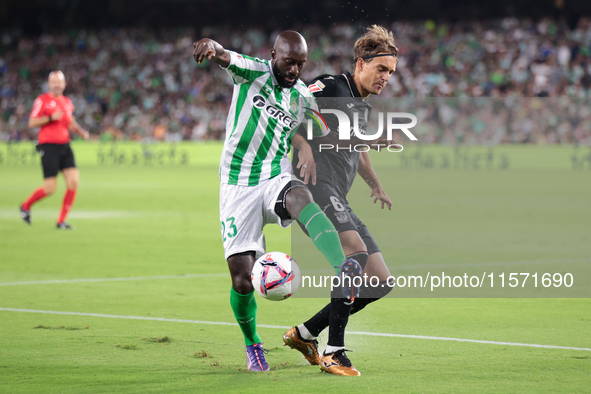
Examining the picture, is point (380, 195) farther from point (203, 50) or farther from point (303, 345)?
point (203, 50)

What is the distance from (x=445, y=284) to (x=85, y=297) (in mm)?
3626

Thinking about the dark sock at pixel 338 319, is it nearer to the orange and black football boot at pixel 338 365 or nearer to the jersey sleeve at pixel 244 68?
the orange and black football boot at pixel 338 365

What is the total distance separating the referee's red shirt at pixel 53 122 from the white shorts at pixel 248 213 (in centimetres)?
852

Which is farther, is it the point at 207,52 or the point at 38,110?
the point at 38,110

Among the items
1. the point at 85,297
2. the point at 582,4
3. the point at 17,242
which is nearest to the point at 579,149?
the point at 582,4

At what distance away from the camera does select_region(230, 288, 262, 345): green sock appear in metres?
4.74

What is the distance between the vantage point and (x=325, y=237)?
4.43 meters

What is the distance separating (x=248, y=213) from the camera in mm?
4727

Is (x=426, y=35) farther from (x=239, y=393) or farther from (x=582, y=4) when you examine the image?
(x=239, y=393)

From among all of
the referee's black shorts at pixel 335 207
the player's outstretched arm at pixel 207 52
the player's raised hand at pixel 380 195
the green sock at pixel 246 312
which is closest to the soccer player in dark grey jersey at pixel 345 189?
the referee's black shorts at pixel 335 207

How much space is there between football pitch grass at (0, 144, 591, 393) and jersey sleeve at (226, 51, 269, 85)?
1.74 metres

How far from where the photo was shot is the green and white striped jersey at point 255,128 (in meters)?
4.79

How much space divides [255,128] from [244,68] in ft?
1.25

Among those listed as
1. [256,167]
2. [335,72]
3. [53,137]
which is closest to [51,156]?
[53,137]
